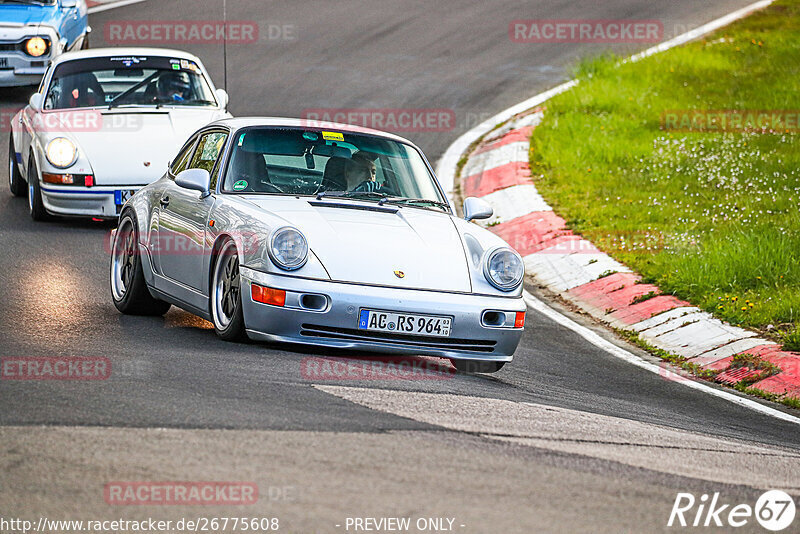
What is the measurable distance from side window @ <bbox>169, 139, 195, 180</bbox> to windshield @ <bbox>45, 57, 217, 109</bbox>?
3751 mm

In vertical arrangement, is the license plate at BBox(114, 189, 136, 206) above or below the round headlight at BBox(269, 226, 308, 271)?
below

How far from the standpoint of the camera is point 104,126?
1172 centimetres

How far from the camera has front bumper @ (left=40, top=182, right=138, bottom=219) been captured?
36.8ft

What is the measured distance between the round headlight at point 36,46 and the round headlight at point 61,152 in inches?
235

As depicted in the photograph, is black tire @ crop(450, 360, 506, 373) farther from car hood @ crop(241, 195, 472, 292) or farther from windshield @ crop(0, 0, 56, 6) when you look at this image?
windshield @ crop(0, 0, 56, 6)

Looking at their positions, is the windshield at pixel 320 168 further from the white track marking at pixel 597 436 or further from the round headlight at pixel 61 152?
the round headlight at pixel 61 152

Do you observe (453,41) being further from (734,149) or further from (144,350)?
(144,350)

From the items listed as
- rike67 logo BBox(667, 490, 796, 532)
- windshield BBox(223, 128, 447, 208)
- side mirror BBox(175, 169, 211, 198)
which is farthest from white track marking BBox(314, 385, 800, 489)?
side mirror BBox(175, 169, 211, 198)

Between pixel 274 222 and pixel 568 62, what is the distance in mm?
14415

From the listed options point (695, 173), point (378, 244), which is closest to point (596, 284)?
point (695, 173)

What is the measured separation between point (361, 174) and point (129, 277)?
181cm

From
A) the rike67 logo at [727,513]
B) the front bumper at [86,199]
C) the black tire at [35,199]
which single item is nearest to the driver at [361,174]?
the rike67 logo at [727,513]

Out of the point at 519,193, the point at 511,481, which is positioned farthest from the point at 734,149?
the point at 511,481

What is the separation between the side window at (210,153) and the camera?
26.1ft
